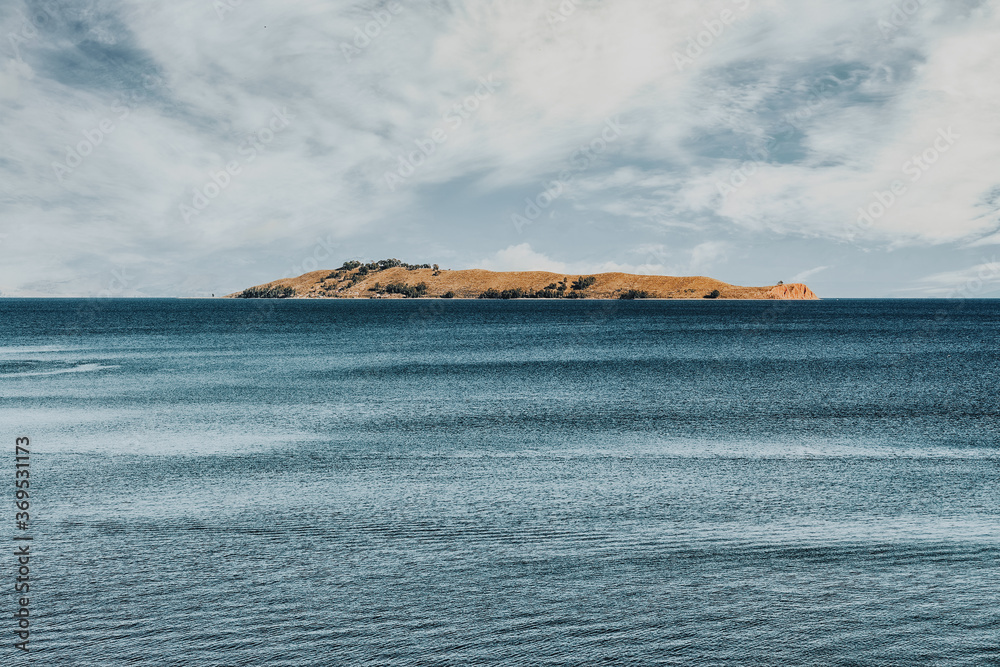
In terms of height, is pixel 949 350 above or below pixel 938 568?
above

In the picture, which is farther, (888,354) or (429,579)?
(888,354)

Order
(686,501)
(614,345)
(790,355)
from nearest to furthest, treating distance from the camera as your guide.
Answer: (686,501)
(790,355)
(614,345)

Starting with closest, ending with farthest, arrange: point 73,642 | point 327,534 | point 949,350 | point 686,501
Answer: point 73,642
point 327,534
point 686,501
point 949,350

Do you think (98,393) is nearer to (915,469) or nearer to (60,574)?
(60,574)

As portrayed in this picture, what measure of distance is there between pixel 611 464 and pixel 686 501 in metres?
4.73

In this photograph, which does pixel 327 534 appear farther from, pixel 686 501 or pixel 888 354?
pixel 888 354

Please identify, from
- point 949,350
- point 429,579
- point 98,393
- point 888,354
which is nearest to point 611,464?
point 429,579

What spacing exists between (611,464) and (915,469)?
9429 millimetres

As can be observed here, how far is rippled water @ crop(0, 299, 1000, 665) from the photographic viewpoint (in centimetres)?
1129

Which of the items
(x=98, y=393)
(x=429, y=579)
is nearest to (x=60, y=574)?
(x=429, y=579)

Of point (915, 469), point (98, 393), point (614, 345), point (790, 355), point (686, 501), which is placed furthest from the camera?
point (614, 345)

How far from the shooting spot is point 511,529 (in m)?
16.4

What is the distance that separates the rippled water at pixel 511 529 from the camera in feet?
37.0

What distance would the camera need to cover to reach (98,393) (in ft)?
132
